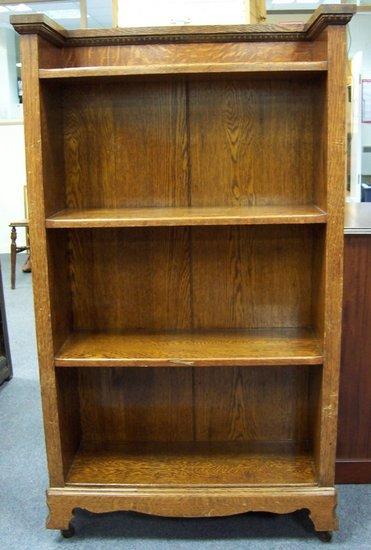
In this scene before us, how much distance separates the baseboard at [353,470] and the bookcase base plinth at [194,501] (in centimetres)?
31

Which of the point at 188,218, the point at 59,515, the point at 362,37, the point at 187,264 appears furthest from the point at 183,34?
the point at 362,37

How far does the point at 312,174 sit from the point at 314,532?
1.05m

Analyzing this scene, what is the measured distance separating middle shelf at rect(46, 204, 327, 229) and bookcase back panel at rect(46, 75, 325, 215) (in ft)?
0.42

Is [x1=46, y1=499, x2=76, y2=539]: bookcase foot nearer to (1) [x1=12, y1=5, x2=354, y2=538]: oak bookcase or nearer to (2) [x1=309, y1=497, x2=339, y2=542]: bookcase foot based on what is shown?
(1) [x1=12, y1=5, x2=354, y2=538]: oak bookcase

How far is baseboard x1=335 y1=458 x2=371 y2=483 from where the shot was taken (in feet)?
6.38

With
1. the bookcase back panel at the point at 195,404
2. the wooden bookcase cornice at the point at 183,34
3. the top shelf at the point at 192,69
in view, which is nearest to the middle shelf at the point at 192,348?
the bookcase back panel at the point at 195,404

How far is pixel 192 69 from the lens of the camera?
1.41m

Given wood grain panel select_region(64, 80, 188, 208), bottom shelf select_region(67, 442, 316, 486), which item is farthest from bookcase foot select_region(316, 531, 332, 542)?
wood grain panel select_region(64, 80, 188, 208)

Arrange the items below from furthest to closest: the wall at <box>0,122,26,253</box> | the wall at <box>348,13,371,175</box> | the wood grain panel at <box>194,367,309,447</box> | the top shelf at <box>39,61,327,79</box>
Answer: the wall at <box>0,122,26,253</box>
the wall at <box>348,13,371,175</box>
the wood grain panel at <box>194,367,309,447</box>
the top shelf at <box>39,61,327,79</box>

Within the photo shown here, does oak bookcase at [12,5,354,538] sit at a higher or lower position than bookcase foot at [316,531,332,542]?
higher

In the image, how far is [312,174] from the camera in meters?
1.70

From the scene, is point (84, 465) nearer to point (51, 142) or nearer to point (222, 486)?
point (222, 486)

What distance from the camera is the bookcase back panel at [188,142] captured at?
1675 mm

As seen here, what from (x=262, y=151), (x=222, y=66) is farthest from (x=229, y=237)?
(x=222, y=66)
